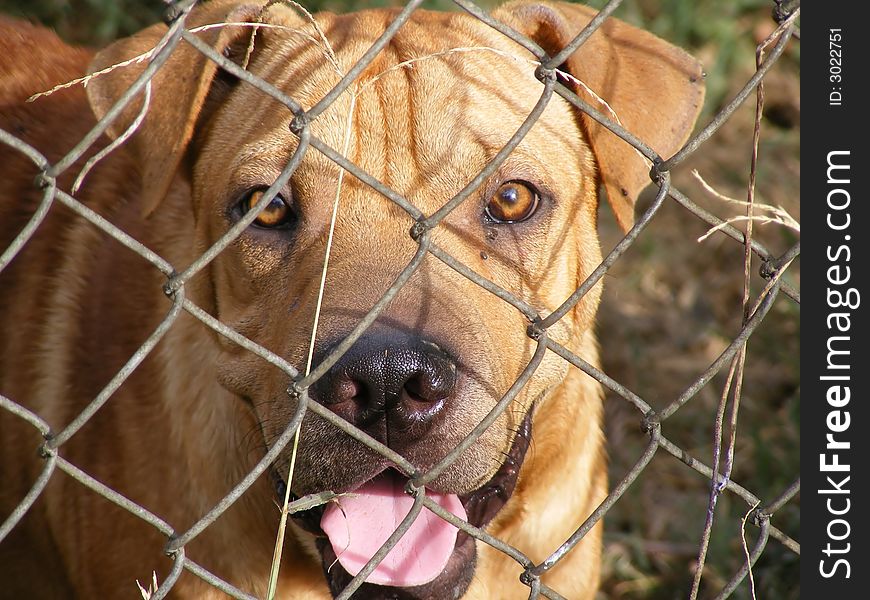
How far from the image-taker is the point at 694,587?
250 cm

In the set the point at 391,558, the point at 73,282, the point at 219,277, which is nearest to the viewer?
the point at 391,558

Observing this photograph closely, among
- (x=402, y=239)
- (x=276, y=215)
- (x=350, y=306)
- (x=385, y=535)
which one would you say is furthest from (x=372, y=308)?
(x=276, y=215)

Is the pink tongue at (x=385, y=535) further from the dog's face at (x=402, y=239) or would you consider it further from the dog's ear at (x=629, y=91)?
the dog's ear at (x=629, y=91)

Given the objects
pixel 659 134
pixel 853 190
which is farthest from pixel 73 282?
pixel 853 190

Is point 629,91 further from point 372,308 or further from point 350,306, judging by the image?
point 372,308

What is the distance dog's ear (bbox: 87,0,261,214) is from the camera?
2670 mm

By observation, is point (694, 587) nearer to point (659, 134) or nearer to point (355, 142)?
point (659, 134)

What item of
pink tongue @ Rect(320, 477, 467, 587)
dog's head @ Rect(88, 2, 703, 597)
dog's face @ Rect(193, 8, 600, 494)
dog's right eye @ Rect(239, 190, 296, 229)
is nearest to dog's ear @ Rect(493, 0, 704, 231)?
dog's head @ Rect(88, 2, 703, 597)

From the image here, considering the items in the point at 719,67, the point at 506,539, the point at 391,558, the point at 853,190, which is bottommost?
the point at 391,558

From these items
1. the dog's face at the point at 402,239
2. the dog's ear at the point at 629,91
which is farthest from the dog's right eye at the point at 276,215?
the dog's ear at the point at 629,91

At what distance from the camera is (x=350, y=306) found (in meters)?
2.28

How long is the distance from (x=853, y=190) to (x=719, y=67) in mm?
3603

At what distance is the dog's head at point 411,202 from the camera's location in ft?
7.55

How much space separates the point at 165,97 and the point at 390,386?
1.10 metres
